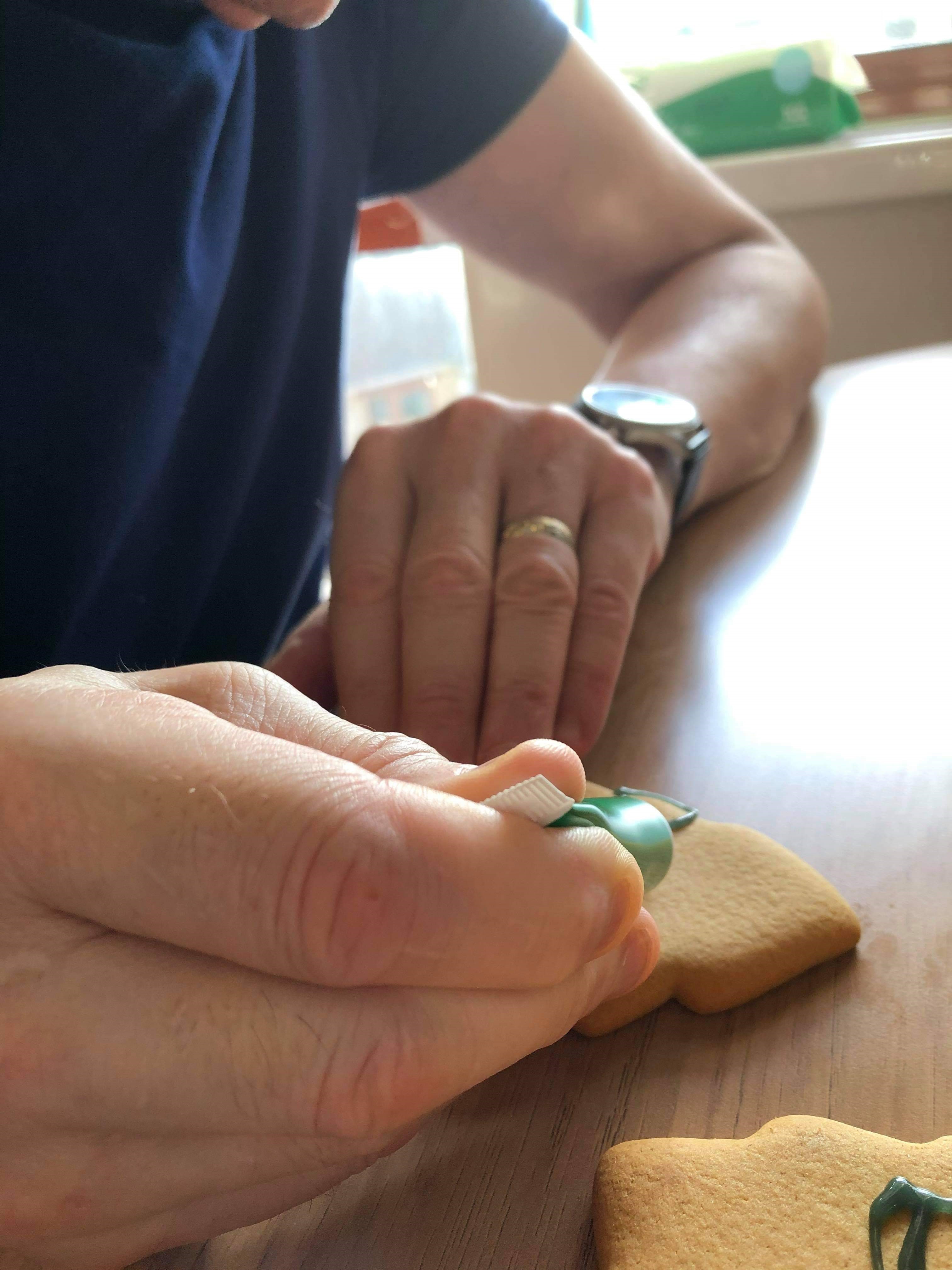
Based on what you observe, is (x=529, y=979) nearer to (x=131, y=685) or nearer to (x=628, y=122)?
(x=131, y=685)

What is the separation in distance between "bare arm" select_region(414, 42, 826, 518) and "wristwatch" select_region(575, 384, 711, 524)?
66mm

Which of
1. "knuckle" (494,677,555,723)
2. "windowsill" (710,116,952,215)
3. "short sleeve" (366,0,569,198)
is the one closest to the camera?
"knuckle" (494,677,555,723)

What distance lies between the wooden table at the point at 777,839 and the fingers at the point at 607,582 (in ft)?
0.08

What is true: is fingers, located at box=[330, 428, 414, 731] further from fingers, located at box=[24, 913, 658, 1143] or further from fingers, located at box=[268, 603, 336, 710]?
fingers, located at box=[24, 913, 658, 1143]

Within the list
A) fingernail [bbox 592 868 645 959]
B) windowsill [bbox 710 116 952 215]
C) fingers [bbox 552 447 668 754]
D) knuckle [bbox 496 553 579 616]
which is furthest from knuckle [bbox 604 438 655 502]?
windowsill [bbox 710 116 952 215]

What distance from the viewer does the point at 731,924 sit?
0.47 m

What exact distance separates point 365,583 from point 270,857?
38cm

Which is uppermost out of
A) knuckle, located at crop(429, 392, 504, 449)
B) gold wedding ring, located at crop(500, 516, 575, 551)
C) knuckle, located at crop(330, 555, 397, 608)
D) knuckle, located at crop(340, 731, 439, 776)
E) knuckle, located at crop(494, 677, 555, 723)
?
knuckle, located at crop(340, 731, 439, 776)

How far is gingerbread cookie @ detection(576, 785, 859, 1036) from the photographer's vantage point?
427 millimetres

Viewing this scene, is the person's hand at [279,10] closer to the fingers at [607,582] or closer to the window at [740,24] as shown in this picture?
the fingers at [607,582]

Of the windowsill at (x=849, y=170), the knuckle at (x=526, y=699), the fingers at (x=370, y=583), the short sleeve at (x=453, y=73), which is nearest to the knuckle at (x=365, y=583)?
the fingers at (x=370, y=583)

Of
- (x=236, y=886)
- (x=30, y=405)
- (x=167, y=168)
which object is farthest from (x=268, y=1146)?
(x=167, y=168)

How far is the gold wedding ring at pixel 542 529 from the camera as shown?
Result: 0.68 meters

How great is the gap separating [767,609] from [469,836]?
1.57ft
